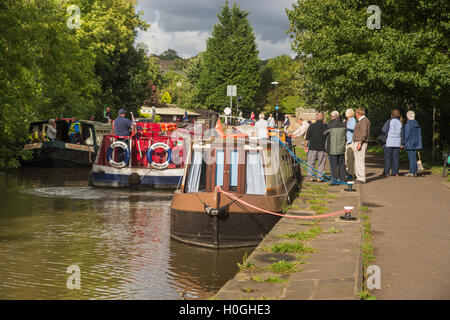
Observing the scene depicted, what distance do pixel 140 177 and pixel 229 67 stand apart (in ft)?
249

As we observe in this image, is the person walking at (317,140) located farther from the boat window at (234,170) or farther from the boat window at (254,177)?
the boat window at (234,170)

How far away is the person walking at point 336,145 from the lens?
55.4 feet

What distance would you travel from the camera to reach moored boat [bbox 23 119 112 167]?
29.3 metres

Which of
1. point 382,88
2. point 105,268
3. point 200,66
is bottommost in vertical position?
point 105,268

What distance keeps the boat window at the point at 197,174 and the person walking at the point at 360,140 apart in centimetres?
592

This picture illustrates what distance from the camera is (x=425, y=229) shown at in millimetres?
10648

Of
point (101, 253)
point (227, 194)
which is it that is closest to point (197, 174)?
point (227, 194)

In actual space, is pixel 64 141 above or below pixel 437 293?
above

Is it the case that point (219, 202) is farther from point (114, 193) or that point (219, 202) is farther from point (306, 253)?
point (114, 193)

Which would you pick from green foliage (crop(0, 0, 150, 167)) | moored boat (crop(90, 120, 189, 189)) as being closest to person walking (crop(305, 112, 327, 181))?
moored boat (crop(90, 120, 189, 189))

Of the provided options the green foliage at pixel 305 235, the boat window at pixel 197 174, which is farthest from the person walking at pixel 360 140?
the green foliage at pixel 305 235
